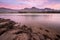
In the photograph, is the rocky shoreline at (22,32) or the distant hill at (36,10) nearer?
the rocky shoreline at (22,32)

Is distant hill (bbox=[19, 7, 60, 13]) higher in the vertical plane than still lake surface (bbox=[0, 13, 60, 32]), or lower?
higher

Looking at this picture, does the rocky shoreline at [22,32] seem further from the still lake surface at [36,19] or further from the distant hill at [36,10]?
the distant hill at [36,10]

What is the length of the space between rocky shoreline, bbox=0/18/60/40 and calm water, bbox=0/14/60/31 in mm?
79

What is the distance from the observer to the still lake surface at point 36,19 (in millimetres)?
1617

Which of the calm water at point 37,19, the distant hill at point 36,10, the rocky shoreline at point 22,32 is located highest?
the distant hill at point 36,10

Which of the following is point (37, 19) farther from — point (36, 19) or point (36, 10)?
point (36, 10)

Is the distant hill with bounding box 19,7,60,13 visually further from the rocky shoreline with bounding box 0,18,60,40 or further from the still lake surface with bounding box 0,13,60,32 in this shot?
the rocky shoreline with bounding box 0,18,60,40

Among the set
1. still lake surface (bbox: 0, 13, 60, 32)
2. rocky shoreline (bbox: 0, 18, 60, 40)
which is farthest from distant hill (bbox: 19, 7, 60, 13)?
rocky shoreline (bbox: 0, 18, 60, 40)

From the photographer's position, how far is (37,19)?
165 cm

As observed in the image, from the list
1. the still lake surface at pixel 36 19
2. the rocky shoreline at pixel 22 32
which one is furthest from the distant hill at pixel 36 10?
the rocky shoreline at pixel 22 32

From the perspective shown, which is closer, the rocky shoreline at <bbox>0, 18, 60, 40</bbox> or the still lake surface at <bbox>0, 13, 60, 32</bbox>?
the rocky shoreline at <bbox>0, 18, 60, 40</bbox>

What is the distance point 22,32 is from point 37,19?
36cm

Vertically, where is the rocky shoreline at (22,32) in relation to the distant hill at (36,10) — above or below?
below

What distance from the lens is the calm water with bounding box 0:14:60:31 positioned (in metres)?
1.62
